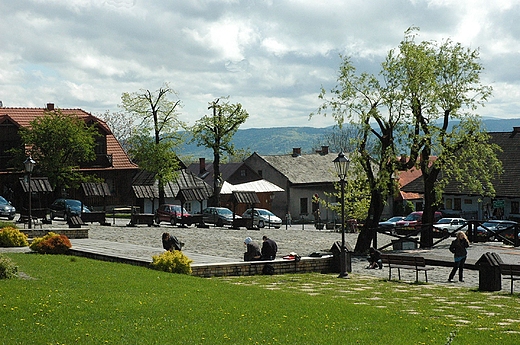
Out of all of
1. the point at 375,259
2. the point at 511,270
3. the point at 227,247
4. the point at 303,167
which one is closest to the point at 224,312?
the point at 511,270

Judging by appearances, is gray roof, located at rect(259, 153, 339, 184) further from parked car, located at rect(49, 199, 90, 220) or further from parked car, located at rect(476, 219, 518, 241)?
parked car, located at rect(476, 219, 518, 241)

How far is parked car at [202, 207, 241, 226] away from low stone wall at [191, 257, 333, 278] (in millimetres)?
25683

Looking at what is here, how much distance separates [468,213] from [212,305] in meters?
48.1

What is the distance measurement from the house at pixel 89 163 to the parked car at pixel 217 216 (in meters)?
10.4

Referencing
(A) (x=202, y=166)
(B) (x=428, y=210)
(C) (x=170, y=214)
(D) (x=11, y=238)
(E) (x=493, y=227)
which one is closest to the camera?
(D) (x=11, y=238)

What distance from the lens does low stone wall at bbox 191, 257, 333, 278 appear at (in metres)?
22.0

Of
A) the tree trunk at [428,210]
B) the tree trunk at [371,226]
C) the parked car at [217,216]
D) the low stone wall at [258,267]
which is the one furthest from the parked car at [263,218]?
the low stone wall at [258,267]

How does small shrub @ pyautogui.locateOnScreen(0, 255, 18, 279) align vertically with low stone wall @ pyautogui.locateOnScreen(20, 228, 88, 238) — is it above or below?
below

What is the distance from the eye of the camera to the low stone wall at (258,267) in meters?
22.0

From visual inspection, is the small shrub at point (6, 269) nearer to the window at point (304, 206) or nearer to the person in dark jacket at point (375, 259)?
the person in dark jacket at point (375, 259)

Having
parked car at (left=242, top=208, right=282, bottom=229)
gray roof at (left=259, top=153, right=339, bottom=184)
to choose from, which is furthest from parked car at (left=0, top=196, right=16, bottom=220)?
gray roof at (left=259, top=153, right=339, bottom=184)

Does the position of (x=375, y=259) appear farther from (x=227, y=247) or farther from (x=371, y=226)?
(x=227, y=247)

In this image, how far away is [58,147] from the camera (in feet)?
185

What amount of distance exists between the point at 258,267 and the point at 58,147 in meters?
36.7
